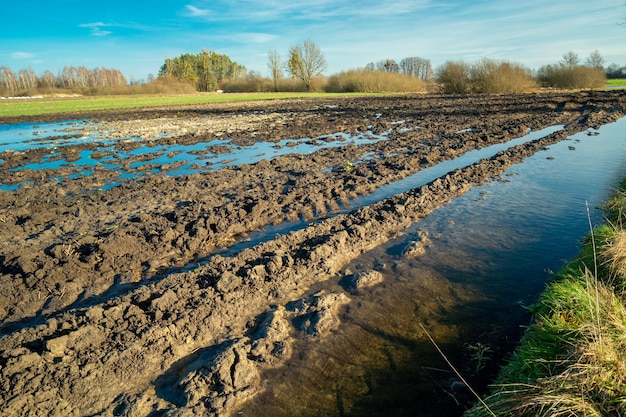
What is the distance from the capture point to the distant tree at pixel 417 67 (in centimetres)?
9475

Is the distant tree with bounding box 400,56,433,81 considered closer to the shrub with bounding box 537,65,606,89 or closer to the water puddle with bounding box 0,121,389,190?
the shrub with bounding box 537,65,606,89

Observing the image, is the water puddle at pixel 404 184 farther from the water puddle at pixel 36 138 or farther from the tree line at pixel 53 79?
the tree line at pixel 53 79

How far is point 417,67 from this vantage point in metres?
96.7

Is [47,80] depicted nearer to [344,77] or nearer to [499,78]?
[344,77]

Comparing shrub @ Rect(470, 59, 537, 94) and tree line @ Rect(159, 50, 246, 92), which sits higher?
A: tree line @ Rect(159, 50, 246, 92)

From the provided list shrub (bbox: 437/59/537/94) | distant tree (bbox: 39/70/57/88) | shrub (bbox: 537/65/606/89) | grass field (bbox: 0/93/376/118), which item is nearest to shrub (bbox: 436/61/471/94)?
shrub (bbox: 437/59/537/94)

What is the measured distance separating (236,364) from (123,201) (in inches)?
250

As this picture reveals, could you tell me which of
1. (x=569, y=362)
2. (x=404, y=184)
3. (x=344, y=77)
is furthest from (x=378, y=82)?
(x=569, y=362)

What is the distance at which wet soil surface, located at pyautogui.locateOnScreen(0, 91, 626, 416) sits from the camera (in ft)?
11.2

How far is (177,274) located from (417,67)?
103776 millimetres

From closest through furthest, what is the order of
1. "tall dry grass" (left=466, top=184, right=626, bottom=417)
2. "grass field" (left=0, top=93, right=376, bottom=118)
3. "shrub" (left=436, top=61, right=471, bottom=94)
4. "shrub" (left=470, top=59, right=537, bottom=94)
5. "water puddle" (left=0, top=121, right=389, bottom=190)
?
"tall dry grass" (left=466, top=184, right=626, bottom=417) < "water puddle" (left=0, top=121, right=389, bottom=190) < "grass field" (left=0, top=93, right=376, bottom=118) < "shrub" (left=470, top=59, right=537, bottom=94) < "shrub" (left=436, top=61, right=471, bottom=94)

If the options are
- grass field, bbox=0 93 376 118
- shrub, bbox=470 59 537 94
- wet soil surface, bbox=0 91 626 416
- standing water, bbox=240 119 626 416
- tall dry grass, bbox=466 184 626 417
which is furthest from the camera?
shrub, bbox=470 59 537 94

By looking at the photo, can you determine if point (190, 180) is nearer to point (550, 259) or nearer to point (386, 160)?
point (386, 160)

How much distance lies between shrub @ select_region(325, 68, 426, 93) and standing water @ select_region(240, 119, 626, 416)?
58329 millimetres
